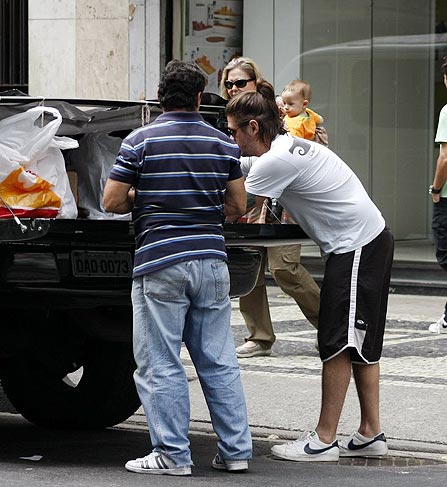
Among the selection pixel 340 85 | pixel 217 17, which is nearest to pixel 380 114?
pixel 340 85

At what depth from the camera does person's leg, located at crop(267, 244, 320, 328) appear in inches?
364

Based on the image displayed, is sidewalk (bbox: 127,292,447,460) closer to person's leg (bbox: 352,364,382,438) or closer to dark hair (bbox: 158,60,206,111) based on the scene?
person's leg (bbox: 352,364,382,438)

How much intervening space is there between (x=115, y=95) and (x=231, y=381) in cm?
881

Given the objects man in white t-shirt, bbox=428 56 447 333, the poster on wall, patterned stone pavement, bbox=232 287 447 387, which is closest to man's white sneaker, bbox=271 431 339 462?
patterned stone pavement, bbox=232 287 447 387

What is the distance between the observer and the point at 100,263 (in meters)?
6.03

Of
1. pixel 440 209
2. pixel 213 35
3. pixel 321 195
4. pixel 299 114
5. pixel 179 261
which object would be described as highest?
pixel 213 35

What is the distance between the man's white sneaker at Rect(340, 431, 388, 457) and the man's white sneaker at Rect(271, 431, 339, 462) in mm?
130

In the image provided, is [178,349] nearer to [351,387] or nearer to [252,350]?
[351,387]

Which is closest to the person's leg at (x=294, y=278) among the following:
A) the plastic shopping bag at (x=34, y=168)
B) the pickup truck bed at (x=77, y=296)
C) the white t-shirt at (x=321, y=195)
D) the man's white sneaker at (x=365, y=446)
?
the pickup truck bed at (x=77, y=296)

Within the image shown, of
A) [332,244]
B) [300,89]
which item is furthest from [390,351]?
[332,244]

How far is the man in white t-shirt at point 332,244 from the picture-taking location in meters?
6.25

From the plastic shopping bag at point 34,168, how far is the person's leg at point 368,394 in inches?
57.6

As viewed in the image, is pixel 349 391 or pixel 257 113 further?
pixel 349 391

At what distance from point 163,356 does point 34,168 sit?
1006mm
